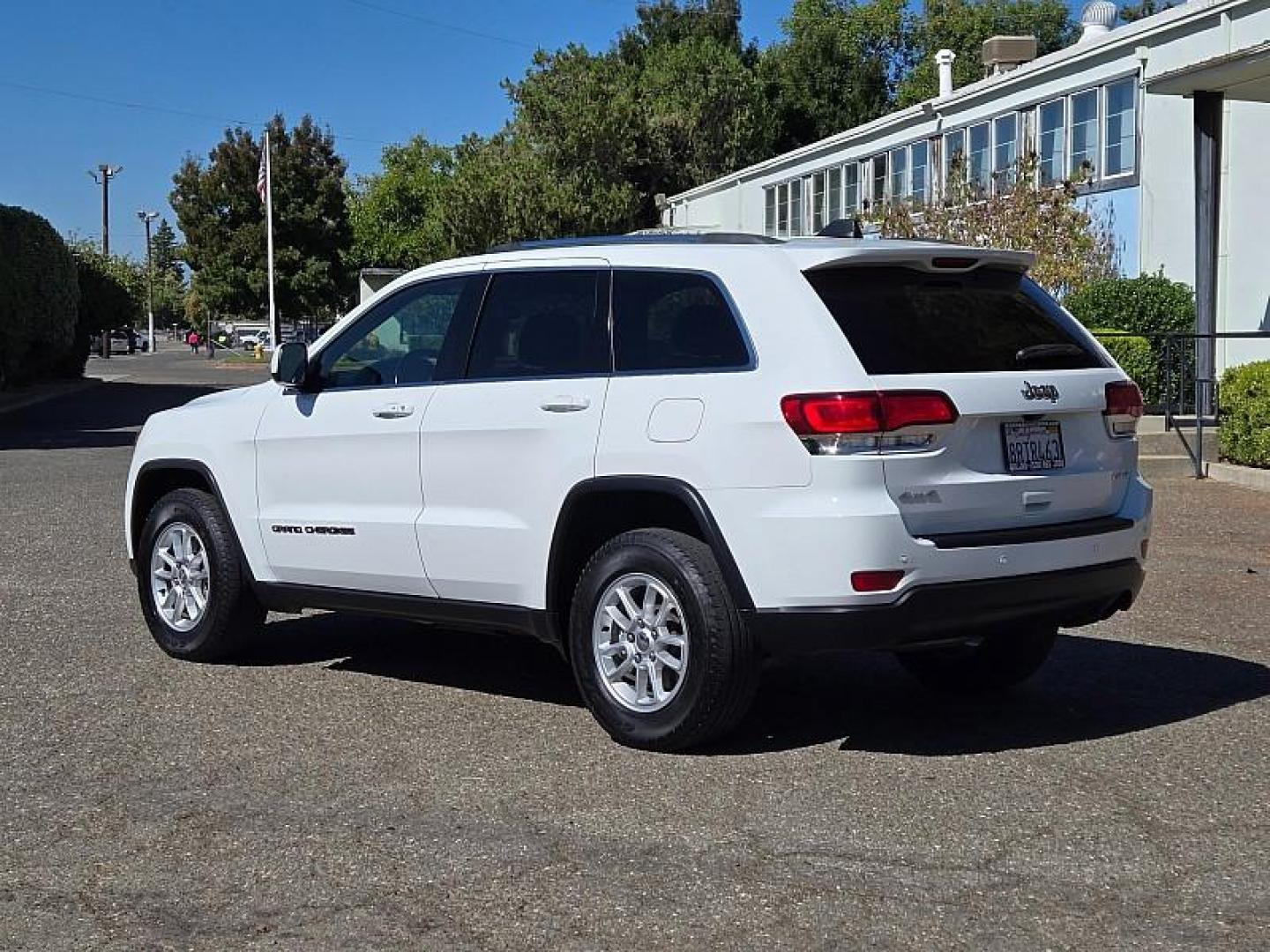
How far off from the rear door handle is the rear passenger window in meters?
0.19

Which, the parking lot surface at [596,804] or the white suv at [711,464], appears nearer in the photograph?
the parking lot surface at [596,804]

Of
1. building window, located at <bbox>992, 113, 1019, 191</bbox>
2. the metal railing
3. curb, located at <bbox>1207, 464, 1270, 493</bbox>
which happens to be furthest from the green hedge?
building window, located at <bbox>992, 113, 1019, 191</bbox>

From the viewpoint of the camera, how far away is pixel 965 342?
6.02 m

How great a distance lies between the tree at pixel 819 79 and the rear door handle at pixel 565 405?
63336mm

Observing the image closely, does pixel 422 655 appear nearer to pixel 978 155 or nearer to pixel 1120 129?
pixel 1120 129

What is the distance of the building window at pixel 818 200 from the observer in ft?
114

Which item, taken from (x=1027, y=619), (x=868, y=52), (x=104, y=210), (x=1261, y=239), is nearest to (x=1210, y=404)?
(x=1261, y=239)

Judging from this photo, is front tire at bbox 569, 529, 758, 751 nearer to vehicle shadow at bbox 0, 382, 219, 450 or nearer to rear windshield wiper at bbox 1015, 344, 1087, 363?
rear windshield wiper at bbox 1015, 344, 1087, 363

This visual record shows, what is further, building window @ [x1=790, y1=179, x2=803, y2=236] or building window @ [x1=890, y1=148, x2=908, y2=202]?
building window @ [x1=790, y1=179, x2=803, y2=236]

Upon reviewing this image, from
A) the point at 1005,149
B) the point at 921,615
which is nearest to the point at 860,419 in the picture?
the point at 921,615

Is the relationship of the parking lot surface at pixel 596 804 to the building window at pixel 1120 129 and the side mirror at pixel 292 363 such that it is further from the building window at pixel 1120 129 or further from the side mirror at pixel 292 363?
the building window at pixel 1120 129

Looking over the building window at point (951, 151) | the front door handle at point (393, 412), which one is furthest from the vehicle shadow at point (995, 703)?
the building window at point (951, 151)

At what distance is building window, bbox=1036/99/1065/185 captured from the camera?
24922 mm

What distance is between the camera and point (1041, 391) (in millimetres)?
6039
